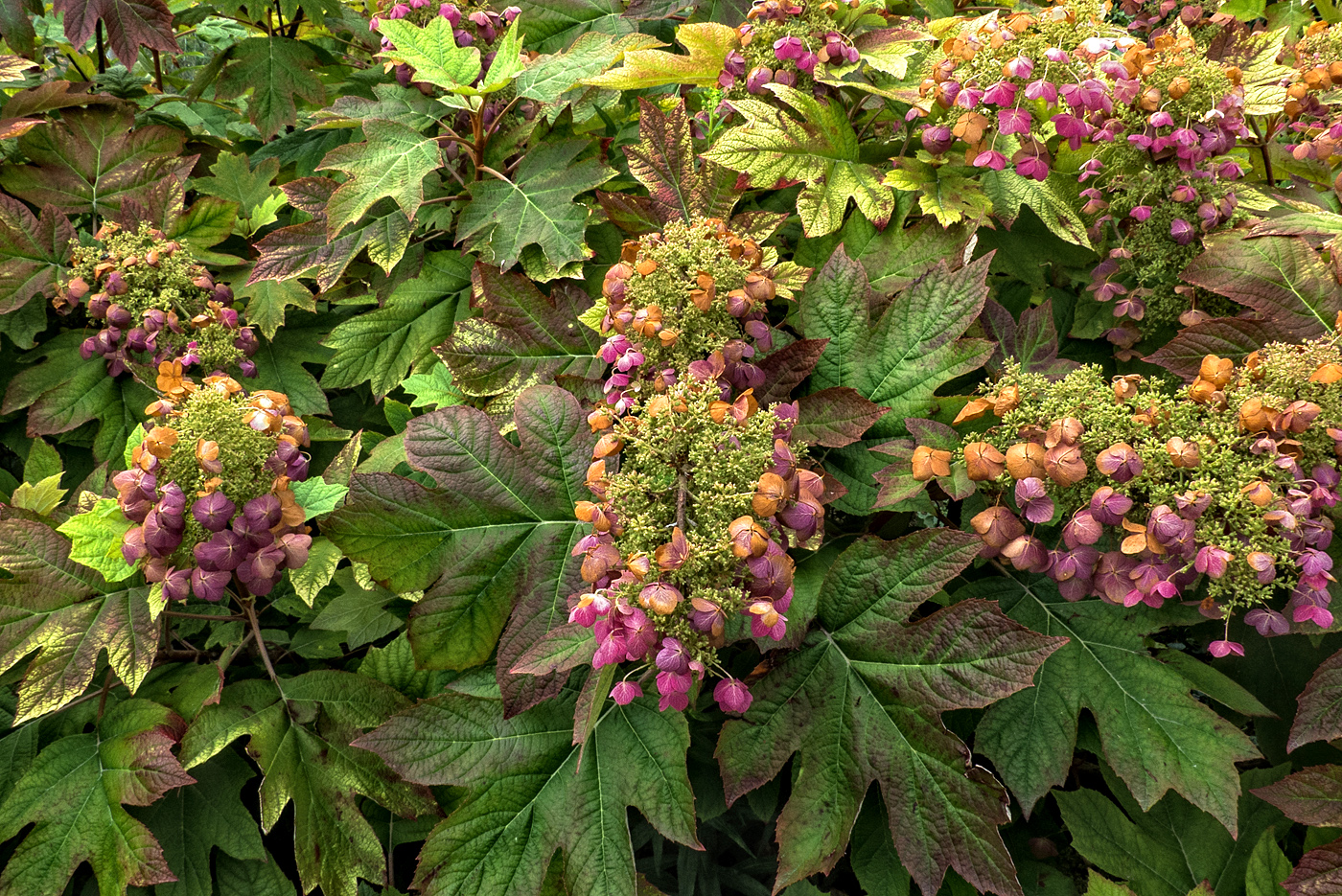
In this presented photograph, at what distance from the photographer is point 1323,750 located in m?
1.31

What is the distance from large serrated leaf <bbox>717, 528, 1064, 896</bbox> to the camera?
108 cm

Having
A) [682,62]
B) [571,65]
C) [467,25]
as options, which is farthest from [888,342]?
[467,25]

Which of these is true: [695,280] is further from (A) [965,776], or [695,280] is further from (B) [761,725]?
(A) [965,776]

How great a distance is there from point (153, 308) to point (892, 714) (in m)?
1.50

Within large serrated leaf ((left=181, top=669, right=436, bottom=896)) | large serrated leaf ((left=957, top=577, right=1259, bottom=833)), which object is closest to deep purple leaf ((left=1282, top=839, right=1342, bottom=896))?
large serrated leaf ((left=957, top=577, right=1259, bottom=833))

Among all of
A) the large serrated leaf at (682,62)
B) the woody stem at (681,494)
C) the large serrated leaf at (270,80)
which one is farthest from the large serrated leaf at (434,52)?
the woody stem at (681,494)

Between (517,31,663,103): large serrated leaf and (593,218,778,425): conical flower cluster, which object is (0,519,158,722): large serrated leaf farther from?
(517,31,663,103): large serrated leaf

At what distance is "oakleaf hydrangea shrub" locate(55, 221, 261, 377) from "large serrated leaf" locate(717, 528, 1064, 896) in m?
1.20

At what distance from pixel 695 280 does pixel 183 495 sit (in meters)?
0.77

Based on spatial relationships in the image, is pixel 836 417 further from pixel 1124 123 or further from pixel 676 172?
pixel 1124 123

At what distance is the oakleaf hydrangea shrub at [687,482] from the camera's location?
89 cm

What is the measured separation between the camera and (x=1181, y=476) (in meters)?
1.03

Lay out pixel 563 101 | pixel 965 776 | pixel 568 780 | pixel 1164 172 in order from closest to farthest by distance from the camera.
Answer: pixel 965 776
pixel 568 780
pixel 1164 172
pixel 563 101

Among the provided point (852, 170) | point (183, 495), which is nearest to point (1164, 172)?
point (852, 170)
